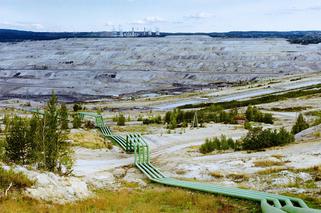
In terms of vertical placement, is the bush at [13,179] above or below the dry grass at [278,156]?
above

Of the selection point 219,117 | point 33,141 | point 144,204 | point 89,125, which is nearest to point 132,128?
point 89,125

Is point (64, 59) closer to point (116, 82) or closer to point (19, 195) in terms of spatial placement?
point (116, 82)

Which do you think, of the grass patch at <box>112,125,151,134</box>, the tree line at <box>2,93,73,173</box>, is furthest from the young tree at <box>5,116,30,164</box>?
the grass patch at <box>112,125,151,134</box>

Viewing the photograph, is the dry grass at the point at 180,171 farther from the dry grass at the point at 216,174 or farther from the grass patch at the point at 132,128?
the grass patch at the point at 132,128

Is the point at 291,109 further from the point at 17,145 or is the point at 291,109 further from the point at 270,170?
the point at 17,145

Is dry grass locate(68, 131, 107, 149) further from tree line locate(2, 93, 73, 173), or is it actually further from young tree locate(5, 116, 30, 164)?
tree line locate(2, 93, 73, 173)

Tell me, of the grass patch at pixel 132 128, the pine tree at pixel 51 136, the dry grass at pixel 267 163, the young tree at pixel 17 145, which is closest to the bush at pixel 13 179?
the pine tree at pixel 51 136
